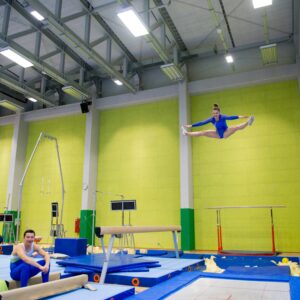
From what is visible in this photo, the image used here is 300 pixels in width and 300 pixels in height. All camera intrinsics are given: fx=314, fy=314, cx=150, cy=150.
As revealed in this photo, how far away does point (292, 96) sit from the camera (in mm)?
11289

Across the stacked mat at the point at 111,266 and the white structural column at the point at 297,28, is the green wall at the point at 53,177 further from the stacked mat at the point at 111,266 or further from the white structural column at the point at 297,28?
the white structural column at the point at 297,28

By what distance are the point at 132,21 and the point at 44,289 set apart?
6715 mm

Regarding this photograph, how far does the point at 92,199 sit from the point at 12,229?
13.5 feet

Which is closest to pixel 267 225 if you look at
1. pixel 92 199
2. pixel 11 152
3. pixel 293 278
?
pixel 293 278

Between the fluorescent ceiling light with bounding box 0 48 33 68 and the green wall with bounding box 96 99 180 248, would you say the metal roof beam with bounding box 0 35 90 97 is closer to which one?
the fluorescent ceiling light with bounding box 0 48 33 68

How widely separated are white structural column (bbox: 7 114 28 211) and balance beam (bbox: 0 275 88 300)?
11.4m

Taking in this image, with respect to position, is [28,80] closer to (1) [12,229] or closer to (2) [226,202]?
(1) [12,229]

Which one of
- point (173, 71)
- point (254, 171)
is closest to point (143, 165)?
point (173, 71)

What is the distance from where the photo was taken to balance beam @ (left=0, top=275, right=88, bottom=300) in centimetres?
357

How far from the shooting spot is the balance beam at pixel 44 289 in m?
3.57

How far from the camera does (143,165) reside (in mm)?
13070

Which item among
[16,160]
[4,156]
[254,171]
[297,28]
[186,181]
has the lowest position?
[186,181]

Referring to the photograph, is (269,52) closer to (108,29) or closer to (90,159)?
(108,29)

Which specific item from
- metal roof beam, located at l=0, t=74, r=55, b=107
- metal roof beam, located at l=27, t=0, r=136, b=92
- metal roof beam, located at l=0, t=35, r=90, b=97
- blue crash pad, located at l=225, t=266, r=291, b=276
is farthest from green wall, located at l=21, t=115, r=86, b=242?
blue crash pad, located at l=225, t=266, r=291, b=276
